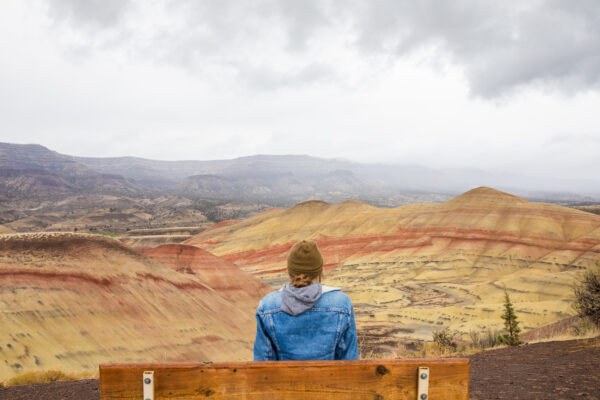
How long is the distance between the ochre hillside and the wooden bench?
2745cm

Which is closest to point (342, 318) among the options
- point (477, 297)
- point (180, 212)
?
point (477, 297)

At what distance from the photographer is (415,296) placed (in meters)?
44.2

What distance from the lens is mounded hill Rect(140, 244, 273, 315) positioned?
117 feet

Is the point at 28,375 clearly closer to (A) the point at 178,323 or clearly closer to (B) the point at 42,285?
(B) the point at 42,285

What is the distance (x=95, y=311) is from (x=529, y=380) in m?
16.0

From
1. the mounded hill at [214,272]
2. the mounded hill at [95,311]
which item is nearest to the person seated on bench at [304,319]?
the mounded hill at [95,311]

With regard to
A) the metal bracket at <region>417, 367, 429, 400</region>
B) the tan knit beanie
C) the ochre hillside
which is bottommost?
the ochre hillside

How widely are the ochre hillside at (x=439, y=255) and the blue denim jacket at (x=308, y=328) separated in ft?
89.7

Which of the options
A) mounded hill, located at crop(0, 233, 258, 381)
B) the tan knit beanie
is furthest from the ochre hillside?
the tan knit beanie

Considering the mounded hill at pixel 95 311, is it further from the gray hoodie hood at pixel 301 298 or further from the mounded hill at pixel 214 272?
the gray hoodie hood at pixel 301 298

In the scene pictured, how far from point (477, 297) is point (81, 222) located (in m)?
102

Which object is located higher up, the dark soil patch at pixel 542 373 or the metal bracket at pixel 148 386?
the metal bracket at pixel 148 386

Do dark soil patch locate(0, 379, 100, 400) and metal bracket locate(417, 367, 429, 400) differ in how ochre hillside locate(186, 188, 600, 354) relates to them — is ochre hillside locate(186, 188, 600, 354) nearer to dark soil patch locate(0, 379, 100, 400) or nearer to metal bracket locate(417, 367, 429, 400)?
dark soil patch locate(0, 379, 100, 400)

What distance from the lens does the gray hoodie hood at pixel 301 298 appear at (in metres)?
2.58
